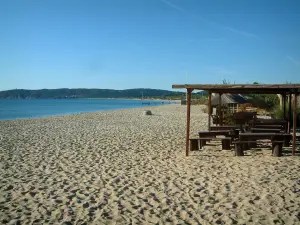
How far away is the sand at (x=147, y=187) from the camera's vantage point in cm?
409

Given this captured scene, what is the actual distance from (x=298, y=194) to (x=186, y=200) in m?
1.91

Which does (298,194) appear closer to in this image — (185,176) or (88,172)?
(185,176)

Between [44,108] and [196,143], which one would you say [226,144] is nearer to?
[196,143]

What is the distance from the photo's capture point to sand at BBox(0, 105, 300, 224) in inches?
161

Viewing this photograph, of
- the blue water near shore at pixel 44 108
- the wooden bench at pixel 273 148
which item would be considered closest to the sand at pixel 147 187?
the wooden bench at pixel 273 148

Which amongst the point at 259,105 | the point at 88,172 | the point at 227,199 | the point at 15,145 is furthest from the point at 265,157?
the point at 259,105

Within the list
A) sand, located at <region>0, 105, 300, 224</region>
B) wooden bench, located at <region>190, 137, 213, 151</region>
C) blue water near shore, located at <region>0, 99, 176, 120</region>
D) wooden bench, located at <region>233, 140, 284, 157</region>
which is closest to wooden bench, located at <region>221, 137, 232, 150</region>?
sand, located at <region>0, 105, 300, 224</region>

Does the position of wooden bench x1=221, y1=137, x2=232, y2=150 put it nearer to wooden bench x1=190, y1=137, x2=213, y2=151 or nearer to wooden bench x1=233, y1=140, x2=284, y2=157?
wooden bench x1=190, y1=137, x2=213, y2=151

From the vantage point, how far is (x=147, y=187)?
17.4 feet

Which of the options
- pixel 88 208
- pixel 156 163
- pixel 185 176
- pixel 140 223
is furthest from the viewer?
pixel 156 163

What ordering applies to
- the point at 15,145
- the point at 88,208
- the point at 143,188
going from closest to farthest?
1. the point at 88,208
2. the point at 143,188
3. the point at 15,145

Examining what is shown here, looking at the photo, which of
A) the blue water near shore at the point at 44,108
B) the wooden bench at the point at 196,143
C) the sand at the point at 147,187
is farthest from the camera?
the blue water near shore at the point at 44,108

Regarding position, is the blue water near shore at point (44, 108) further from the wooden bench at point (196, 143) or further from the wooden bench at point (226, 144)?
the wooden bench at point (226, 144)

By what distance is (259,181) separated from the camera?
5.57m
